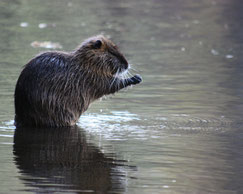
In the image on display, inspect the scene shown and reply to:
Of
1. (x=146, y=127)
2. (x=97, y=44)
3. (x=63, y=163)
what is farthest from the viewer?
(x=97, y=44)

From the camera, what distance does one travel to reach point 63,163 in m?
5.76

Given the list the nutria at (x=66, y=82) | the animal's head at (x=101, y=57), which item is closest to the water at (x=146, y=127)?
the nutria at (x=66, y=82)

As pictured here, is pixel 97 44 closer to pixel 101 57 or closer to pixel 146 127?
pixel 101 57

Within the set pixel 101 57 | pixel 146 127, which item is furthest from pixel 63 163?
pixel 101 57

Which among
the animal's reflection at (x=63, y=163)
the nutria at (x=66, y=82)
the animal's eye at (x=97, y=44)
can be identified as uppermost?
the animal's eye at (x=97, y=44)

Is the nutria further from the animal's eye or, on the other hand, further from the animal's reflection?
the animal's reflection

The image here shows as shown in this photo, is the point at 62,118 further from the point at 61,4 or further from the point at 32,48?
the point at 61,4

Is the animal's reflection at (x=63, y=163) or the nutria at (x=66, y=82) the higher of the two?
the nutria at (x=66, y=82)

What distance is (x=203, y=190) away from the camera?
16.5 ft

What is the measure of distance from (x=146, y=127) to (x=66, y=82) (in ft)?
3.32

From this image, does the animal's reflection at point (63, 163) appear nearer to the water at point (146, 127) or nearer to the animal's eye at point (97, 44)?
the water at point (146, 127)

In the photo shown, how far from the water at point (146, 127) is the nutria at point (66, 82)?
0.22 meters

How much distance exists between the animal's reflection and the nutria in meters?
0.18

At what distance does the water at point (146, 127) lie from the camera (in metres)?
5.28
